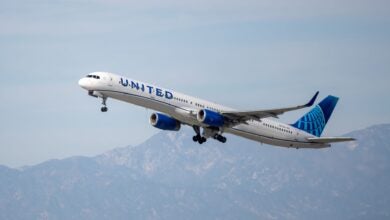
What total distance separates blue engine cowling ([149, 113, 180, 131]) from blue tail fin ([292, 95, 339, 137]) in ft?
51.0

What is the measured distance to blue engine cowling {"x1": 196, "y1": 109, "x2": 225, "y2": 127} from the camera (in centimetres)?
8694

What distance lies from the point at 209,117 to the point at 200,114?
97 centimetres

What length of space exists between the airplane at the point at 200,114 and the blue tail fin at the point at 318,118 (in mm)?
707

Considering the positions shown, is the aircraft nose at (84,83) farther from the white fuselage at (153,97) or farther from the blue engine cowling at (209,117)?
the blue engine cowling at (209,117)

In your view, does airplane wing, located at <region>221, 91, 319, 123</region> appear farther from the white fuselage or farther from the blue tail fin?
the blue tail fin

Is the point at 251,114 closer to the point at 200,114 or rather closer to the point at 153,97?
the point at 200,114

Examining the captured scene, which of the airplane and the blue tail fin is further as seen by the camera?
the blue tail fin

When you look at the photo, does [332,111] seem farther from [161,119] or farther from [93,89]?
[93,89]

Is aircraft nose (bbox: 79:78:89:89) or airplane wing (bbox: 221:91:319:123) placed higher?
aircraft nose (bbox: 79:78:89:89)

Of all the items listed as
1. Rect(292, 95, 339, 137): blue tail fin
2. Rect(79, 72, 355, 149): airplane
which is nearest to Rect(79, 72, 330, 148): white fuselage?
Rect(79, 72, 355, 149): airplane

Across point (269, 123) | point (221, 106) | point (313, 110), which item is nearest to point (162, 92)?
point (221, 106)

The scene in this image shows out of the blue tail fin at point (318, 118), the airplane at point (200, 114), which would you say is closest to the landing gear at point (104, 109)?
the airplane at point (200, 114)

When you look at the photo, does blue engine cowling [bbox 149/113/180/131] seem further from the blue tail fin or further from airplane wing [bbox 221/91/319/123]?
the blue tail fin

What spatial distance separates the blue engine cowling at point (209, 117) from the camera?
86.9 metres
